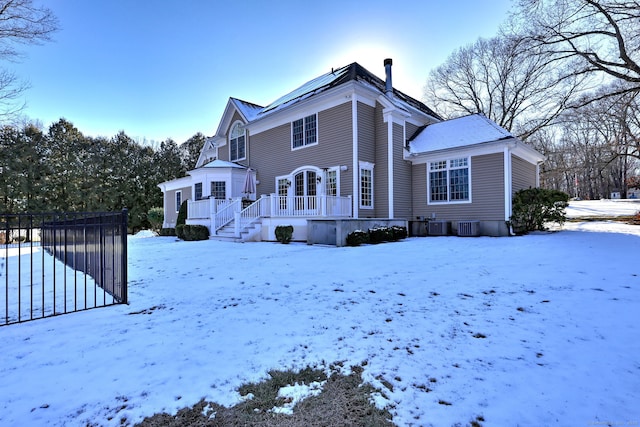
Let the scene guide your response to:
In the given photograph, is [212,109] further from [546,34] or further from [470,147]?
[546,34]

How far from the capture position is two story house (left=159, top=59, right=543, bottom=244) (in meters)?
12.2

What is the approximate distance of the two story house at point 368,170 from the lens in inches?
480

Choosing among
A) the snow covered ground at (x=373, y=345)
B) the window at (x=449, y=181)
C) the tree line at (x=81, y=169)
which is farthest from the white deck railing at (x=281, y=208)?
the tree line at (x=81, y=169)

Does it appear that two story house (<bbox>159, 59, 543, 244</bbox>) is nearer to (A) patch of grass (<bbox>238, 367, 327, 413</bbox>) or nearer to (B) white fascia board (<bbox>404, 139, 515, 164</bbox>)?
(B) white fascia board (<bbox>404, 139, 515, 164</bbox>)

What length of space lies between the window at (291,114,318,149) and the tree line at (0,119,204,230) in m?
17.1

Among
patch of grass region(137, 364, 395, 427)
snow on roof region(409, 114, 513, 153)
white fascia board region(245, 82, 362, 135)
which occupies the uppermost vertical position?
white fascia board region(245, 82, 362, 135)

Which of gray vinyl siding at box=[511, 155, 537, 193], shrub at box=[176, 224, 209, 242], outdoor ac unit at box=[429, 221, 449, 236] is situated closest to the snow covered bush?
shrub at box=[176, 224, 209, 242]

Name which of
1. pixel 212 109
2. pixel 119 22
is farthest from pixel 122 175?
pixel 119 22

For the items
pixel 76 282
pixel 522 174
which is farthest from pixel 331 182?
pixel 76 282

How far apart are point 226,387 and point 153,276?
15.7 feet

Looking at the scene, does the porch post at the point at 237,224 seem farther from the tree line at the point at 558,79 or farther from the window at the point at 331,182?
the tree line at the point at 558,79

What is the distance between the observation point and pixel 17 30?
1266 cm

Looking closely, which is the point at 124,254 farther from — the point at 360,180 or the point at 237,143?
the point at 237,143

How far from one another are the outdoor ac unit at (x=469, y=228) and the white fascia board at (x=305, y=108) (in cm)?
675
